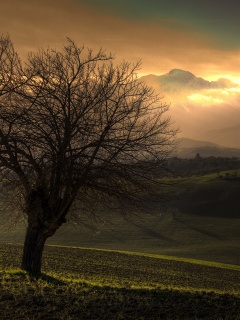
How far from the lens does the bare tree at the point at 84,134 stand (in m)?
15.7

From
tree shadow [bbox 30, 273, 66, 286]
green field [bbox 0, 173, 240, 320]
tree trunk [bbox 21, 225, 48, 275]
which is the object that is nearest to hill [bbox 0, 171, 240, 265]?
green field [bbox 0, 173, 240, 320]

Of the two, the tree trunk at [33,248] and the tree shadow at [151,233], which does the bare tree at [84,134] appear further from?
the tree shadow at [151,233]

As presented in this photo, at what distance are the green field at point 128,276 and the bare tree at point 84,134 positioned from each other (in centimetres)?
191

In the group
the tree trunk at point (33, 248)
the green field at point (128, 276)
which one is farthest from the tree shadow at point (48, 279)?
the tree trunk at point (33, 248)

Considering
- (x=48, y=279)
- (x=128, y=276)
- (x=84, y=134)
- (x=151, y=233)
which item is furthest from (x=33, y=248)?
(x=151, y=233)

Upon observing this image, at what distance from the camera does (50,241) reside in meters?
81.2

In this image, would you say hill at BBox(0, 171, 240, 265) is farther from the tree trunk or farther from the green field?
the tree trunk

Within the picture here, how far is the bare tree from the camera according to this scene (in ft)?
51.6

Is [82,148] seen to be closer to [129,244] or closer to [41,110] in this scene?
[41,110]

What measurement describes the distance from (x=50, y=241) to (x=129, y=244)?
15.5 m

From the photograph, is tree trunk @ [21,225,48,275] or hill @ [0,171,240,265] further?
hill @ [0,171,240,265]

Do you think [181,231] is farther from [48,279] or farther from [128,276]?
[48,279]

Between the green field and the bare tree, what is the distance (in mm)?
1906

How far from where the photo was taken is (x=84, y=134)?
1552 centimetres
